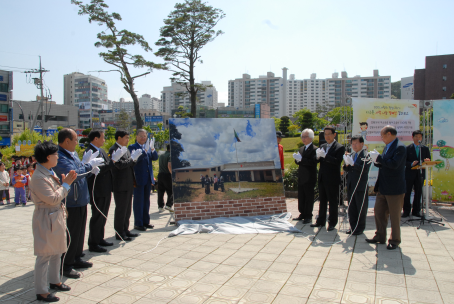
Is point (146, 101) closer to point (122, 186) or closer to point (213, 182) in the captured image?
point (213, 182)

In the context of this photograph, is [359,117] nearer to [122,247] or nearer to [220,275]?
[220,275]

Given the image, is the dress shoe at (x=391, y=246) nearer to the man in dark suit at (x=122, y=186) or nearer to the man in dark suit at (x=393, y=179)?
the man in dark suit at (x=393, y=179)

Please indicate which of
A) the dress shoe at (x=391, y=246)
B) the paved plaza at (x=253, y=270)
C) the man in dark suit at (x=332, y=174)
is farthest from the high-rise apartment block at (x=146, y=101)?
the dress shoe at (x=391, y=246)

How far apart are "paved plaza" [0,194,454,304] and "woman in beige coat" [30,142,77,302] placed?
1.05ft

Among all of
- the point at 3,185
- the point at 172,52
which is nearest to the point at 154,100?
the point at 172,52

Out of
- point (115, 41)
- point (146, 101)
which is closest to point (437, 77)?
point (115, 41)

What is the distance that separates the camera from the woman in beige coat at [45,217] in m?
2.76

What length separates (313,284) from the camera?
10.4 ft

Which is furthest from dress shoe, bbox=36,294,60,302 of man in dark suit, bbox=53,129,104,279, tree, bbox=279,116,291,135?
tree, bbox=279,116,291,135

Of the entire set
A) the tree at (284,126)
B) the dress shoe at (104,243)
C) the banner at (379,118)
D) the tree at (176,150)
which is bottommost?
the dress shoe at (104,243)

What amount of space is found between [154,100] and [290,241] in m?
194

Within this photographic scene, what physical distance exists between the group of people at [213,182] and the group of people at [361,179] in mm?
1517

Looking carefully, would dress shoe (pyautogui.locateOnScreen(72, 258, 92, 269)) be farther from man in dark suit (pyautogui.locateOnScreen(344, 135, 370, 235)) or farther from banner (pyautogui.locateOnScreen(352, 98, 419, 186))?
banner (pyautogui.locateOnScreen(352, 98, 419, 186))

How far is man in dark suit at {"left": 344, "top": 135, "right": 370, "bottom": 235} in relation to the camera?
4984 mm
